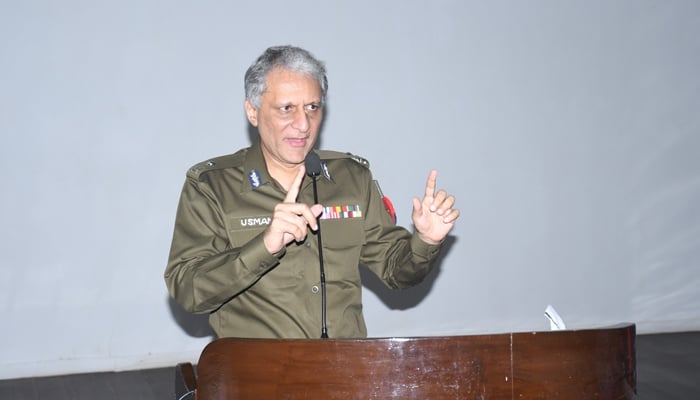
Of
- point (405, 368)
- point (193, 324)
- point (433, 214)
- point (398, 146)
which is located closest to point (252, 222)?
point (433, 214)

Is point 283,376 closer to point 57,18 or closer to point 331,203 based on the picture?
point 331,203

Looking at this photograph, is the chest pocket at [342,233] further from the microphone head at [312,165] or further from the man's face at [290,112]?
the microphone head at [312,165]

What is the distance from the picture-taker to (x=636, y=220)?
5184mm

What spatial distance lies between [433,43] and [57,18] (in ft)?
6.77

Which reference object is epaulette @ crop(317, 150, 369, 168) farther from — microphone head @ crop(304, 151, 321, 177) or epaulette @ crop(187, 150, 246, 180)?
microphone head @ crop(304, 151, 321, 177)

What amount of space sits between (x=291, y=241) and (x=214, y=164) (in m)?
0.42

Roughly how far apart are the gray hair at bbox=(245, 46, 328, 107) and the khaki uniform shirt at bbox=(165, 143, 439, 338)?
0.23 meters

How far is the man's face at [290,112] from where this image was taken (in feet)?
7.13

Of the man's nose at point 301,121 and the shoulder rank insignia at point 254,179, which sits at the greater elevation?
the man's nose at point 301,121

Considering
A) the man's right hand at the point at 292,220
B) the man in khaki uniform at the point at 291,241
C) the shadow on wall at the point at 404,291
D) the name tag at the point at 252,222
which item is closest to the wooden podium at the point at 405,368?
the man's right hand at the point at 292,220

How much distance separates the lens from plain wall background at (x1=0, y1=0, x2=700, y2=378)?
4.23m

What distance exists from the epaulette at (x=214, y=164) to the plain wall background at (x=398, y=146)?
209 centimetres

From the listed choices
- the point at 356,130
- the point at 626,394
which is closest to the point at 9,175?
the point at 356,130

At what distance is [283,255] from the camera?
6.73 feet
